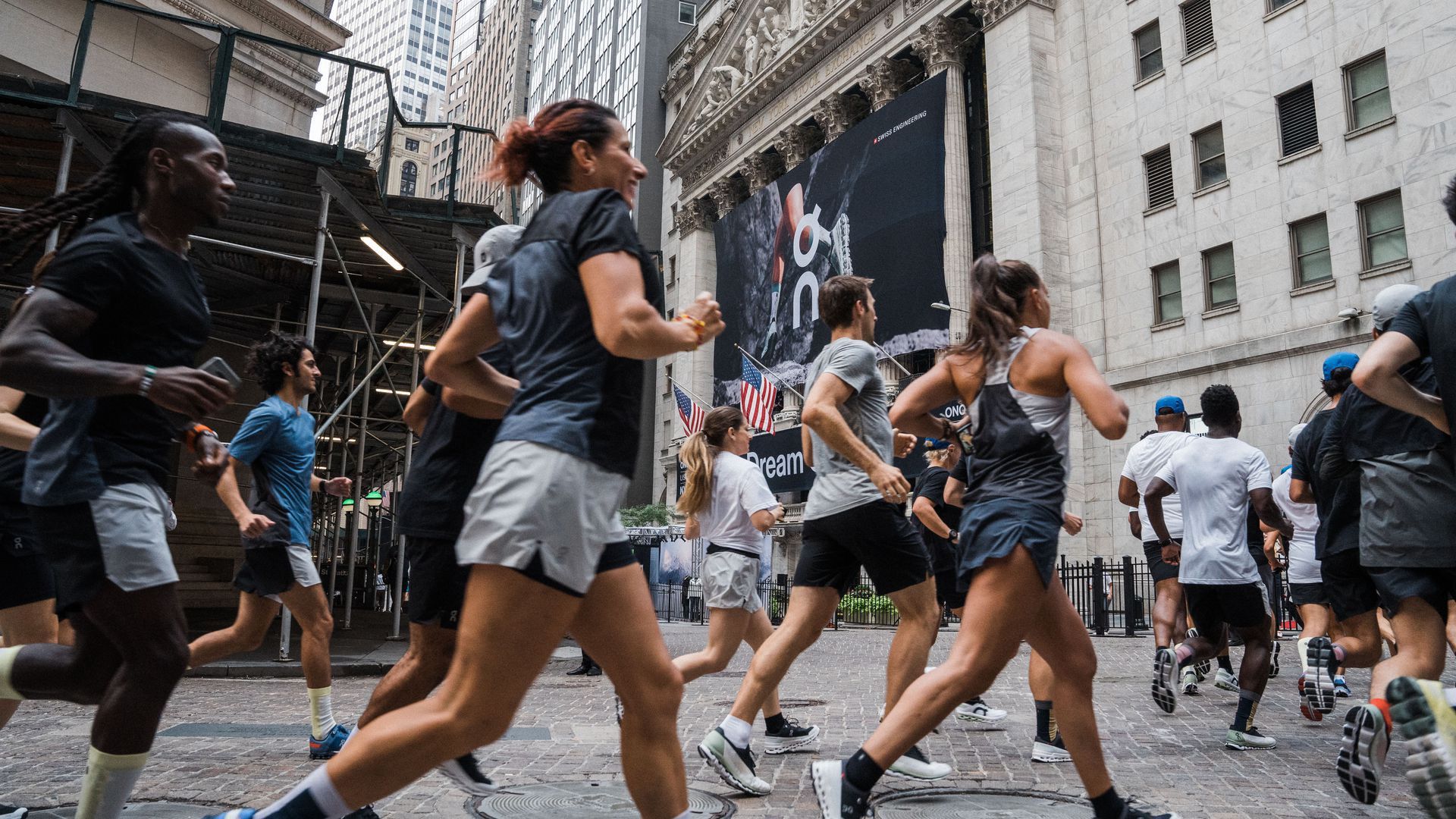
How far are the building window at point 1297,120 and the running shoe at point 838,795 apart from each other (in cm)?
2414

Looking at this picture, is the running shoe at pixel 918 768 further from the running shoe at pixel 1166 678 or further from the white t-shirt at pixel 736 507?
the white t-shirt at pixel 736 507

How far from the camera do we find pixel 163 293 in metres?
2.94

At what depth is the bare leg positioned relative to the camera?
2613mm

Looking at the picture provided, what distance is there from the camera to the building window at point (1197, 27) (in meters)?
25.0

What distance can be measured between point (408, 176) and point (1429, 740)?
1252 cm

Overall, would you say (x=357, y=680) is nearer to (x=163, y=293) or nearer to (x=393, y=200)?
(x=393, y=200)

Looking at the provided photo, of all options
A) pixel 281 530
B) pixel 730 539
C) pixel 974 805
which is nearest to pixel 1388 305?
pixel 974 805

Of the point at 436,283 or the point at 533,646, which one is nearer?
the point at 533,646

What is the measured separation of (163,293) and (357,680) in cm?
753

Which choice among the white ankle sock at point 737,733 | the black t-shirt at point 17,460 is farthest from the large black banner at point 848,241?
the black t-shirt at point 17,460

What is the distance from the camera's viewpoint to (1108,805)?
3350 millimetres

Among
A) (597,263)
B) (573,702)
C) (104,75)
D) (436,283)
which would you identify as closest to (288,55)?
(104,75)

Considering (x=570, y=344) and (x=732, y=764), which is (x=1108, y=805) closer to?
(x=732, y=764)

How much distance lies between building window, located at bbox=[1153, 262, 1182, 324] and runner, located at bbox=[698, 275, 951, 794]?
23.0m
